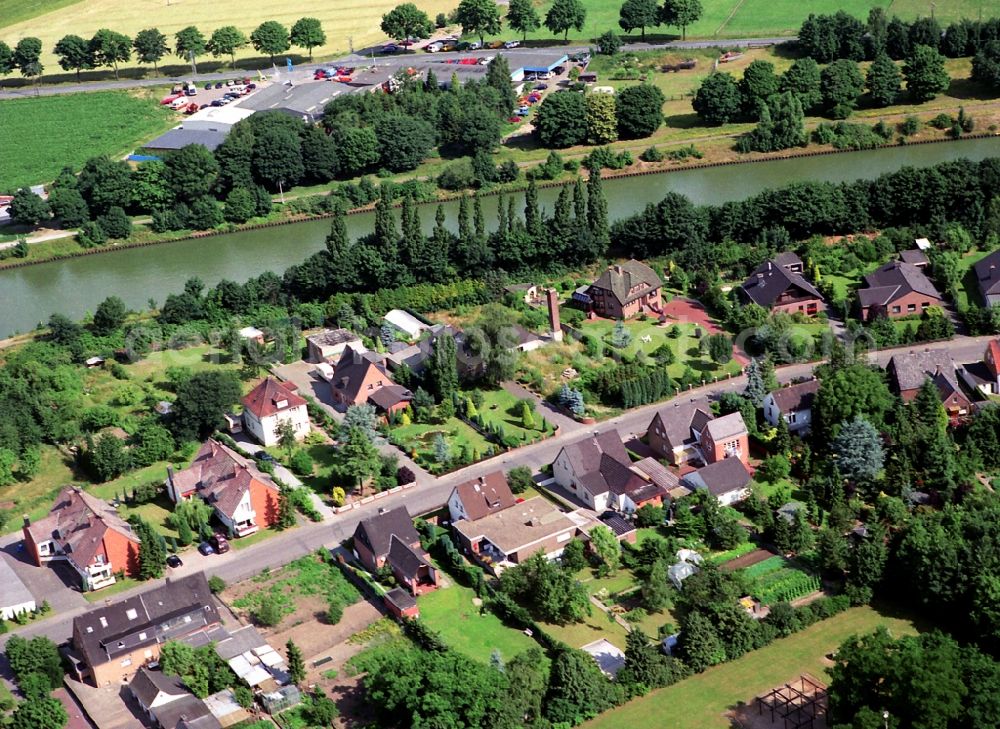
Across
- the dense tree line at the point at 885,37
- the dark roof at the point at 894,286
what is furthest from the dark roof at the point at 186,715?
the dense tree line at the point at 885,37

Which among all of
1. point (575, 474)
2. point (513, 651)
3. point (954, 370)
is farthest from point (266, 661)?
point (954, 370)

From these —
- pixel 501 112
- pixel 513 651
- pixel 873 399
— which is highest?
pixel 501 112

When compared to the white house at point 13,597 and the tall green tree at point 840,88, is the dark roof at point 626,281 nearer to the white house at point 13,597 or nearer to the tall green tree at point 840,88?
the white house at point 13,597

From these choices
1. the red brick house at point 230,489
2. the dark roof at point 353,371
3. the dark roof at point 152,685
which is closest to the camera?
the dark roof at point 152,685

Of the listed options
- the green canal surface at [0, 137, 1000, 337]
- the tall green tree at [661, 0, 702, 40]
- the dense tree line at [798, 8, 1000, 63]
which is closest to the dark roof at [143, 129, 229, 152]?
the green canal surface at [0, 137, 1000, 337]

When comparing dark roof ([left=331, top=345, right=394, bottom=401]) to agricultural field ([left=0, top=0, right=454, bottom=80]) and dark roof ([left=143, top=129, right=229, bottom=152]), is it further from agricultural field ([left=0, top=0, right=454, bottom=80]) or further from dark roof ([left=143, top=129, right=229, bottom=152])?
agricultural field ([left=0, top=0, right=454, bottom=80])

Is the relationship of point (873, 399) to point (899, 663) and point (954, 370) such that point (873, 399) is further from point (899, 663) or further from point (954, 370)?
point (899, 663)
